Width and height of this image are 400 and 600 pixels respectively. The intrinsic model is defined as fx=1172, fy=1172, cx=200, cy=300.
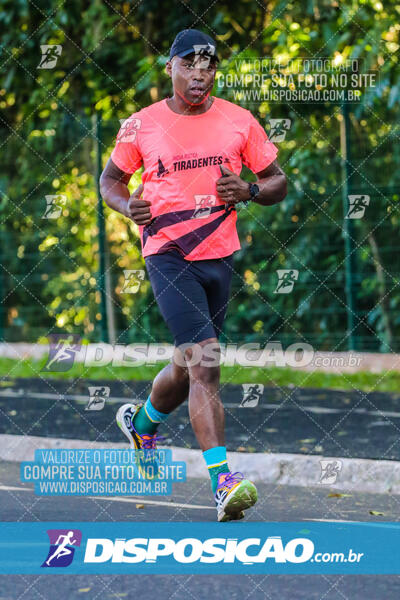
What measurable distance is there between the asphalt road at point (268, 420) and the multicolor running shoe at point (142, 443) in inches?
56.9

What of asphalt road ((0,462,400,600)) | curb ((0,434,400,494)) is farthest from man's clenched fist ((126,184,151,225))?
curb ((0,434,400,494))

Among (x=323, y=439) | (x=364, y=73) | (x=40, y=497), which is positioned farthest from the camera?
(x=364, y=73)

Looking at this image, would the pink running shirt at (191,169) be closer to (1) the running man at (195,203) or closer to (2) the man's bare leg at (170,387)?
(1) the running man at (195,203)

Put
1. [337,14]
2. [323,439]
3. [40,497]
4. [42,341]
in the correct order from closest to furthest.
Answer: [40,497]
[323,439]
[337,14]
[42,341]

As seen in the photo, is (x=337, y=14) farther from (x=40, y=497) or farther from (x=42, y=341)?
(x=40, y=497)

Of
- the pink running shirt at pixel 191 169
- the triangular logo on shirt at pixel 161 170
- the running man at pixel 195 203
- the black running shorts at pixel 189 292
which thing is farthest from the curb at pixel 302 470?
the triangular logo on shirt at pixel 161 170

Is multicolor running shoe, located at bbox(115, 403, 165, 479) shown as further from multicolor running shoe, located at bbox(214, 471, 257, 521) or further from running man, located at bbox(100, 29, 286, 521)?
multicolor running shoe, located at bbox(214, 471, 257, 521)

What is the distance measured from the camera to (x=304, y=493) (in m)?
6.69

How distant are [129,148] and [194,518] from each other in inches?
75.2

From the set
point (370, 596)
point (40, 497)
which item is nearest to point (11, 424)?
point (40, 497)

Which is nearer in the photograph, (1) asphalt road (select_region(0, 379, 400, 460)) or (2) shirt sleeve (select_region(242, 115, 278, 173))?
(2) shirt sleeve (select_region(242, 115, 278, 173))

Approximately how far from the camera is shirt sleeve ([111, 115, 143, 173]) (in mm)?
5977

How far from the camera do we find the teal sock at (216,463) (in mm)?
5473

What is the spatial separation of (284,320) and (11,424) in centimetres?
462
